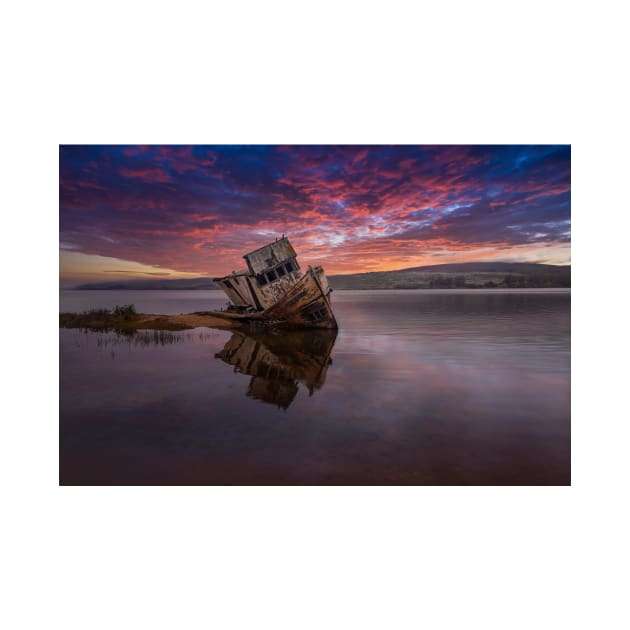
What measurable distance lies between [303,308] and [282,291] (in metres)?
1.57

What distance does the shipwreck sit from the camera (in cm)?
1914

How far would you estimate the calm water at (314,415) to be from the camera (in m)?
5.99

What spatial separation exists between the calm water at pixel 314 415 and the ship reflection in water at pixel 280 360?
0.07 m

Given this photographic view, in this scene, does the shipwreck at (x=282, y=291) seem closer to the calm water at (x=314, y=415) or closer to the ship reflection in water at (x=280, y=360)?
the ship reflection in water at (x=280, y=360)

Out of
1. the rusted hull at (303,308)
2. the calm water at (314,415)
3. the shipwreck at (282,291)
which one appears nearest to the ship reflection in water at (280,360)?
the calm water at (314,415)

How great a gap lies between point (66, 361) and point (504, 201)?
1524 cm

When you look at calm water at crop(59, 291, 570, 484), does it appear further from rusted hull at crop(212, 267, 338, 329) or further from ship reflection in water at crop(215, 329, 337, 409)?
rusted hull at crop(212, 267, 338, 329)

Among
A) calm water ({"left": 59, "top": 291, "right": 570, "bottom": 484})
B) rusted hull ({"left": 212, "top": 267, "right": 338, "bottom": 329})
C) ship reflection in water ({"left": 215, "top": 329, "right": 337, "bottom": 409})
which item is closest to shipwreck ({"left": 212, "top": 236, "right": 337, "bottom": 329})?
rusted hull ({"left": 212, "top": 267, "right": 338, "bottom": 329})

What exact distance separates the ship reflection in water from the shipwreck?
0.79 metres

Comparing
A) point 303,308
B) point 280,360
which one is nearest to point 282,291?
point 303,308

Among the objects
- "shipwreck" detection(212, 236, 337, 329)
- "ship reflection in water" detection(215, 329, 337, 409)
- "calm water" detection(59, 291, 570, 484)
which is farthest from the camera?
"shipwreck" detection(212, 236, 337, 329)

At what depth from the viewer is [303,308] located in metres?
19.6

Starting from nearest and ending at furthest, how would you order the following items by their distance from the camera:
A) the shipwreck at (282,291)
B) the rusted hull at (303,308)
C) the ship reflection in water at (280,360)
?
1. the ship reflection in water at (280,360)
2. the rusted hull at (303,308)
3. the shipwreck at (282,291)
